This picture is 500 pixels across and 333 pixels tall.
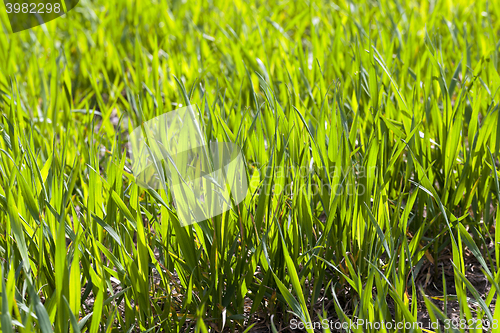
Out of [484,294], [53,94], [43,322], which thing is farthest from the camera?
[53,94]

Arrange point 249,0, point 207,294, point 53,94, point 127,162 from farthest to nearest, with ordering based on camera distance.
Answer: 1. point 249,0
2. point 53,94
3. point 127,162
4. point 207,294

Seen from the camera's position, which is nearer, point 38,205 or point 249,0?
point 38,205

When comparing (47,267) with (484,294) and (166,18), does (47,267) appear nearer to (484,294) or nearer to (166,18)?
(484,294)

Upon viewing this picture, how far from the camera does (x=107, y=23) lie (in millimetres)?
2146

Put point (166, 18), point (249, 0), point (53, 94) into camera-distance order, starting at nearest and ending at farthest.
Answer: point (53, 94) < point (166, 18) < point (249, 0)

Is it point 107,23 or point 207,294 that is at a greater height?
point 107,23

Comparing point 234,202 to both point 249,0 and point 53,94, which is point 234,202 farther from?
point 249,0

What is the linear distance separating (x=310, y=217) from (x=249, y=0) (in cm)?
179

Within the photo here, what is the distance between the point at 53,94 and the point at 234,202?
35.4 inches

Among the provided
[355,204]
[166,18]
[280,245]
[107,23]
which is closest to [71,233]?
[280,245]

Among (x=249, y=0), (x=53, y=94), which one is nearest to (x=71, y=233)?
(x=53, y=94)

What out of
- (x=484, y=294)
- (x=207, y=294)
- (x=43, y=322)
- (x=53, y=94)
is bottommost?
(x=484, y=294)

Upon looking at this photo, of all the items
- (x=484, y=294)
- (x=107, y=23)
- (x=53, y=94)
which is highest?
(x=107, y=23)

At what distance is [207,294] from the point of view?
2.41 feet
